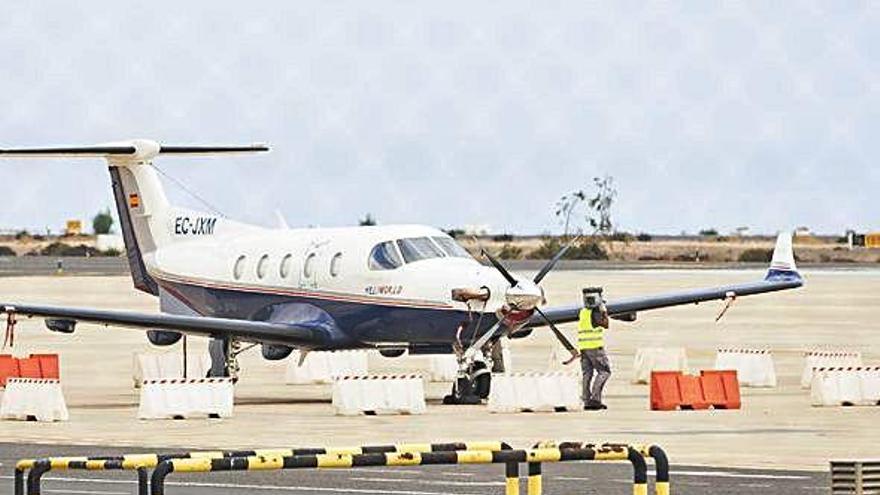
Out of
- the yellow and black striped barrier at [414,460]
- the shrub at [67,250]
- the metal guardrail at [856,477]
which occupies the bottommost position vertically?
the metal guardrail at [856,477]

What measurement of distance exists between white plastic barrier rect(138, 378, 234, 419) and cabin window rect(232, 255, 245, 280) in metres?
7.57

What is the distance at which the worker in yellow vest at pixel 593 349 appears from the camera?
35.7 m

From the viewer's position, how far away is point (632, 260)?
14250 centimetres

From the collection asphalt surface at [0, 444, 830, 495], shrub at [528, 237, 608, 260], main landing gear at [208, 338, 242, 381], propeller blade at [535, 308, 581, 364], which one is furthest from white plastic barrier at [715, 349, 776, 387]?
shrub at [528, 237, 608, 260]

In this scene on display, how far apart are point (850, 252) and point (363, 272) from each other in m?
117

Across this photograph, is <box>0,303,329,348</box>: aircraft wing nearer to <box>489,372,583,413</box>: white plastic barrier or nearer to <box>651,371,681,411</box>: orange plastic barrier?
<box>489,372,583,413</box>: white plastic barrier

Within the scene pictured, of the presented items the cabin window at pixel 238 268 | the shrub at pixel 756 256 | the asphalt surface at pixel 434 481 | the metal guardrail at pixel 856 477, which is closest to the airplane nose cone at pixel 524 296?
the cabin window at pixel 238 268

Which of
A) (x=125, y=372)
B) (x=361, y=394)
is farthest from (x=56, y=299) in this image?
(x=361, y=394)

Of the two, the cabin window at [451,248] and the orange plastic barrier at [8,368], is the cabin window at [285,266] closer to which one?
the cabin window at [451,248]

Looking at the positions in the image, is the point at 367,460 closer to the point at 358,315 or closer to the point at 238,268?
the point at 358,315

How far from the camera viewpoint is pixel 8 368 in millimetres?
42312

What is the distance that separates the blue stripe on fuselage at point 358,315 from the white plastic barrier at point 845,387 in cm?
496

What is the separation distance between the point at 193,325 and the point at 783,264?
39.2 feet

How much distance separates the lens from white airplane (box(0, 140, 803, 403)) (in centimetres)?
3744
